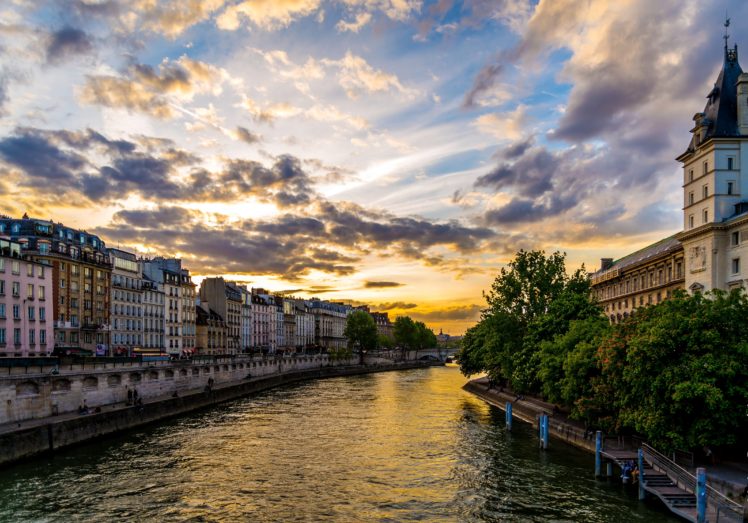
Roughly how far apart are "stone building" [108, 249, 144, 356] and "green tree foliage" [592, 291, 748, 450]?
280 ft

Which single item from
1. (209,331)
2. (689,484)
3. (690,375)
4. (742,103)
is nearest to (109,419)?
(689,484)

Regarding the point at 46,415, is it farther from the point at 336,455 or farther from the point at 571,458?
the point at 571,458

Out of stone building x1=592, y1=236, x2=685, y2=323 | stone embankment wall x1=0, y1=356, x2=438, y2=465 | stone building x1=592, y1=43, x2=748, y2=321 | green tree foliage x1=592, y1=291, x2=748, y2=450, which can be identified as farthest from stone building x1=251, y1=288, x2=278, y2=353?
green tree foliage x1=592, y1=291, x2=748, y2=450

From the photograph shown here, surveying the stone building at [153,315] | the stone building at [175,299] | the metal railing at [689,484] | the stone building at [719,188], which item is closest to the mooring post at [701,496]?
the metal railing at [689,484]

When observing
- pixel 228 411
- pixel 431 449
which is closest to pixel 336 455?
pixel 431 449

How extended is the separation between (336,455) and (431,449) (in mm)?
7376

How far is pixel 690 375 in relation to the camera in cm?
2952

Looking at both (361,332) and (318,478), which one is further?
(361,332)

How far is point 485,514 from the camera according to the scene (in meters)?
29.6

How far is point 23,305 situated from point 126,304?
34.9 meters

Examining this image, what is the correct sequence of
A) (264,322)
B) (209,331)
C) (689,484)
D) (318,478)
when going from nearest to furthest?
(689,484) < (318,478) < (209,331) < (264,322)

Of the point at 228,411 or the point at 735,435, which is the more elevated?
the point at 735,435

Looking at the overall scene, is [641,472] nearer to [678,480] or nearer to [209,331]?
[678,480]

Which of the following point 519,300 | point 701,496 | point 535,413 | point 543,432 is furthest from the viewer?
point 519,300
